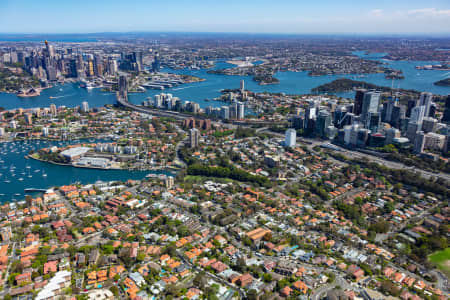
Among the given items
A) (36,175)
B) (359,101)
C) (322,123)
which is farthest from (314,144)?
(36,175)

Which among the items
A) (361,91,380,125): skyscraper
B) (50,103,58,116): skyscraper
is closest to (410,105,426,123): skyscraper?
(361,91,380,125): skyscraper

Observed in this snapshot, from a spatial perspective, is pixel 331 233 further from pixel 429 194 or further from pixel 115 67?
pixel 115 67

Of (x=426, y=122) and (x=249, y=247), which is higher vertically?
(x=426, y=122)

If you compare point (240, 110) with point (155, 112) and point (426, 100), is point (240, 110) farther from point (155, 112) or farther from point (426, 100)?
point (426, 100)

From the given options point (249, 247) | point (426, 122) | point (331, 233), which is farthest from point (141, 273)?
point (426, 122)

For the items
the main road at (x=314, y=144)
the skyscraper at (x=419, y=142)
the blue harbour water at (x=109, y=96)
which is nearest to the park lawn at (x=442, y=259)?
the main road at (x=314, y=144)

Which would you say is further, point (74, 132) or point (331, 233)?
point (74, 132)

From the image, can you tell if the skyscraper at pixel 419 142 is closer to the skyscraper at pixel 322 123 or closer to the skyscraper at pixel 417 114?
the skyscraper at pixel 417 114

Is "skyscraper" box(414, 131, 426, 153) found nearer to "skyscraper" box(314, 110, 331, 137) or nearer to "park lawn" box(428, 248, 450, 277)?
"skyscraper" box(314, 110, 331, 137)
